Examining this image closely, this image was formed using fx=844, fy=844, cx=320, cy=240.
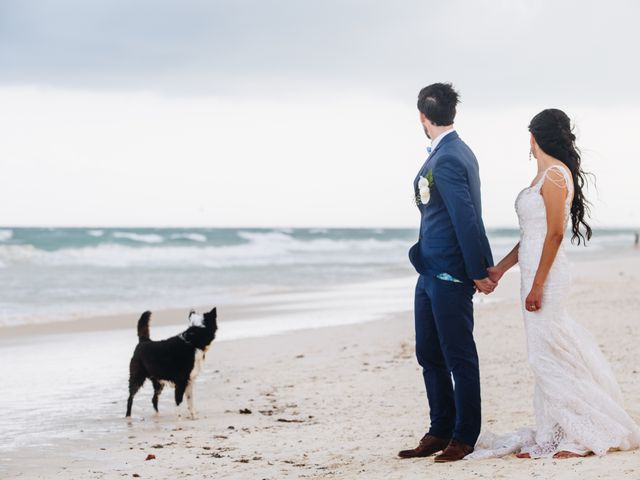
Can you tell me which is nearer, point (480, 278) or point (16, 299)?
point (480, 278)

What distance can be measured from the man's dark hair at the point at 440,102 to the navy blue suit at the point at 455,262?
0.10 metres

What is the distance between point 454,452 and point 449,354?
1.71 feet

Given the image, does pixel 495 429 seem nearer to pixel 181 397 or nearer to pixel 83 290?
pixel 181 397

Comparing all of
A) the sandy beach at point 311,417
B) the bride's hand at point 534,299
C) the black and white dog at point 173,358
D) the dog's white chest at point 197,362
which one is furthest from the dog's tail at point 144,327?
the bride's hand at point 534,299

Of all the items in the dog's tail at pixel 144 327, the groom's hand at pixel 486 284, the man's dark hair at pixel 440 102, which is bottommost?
the dog's tail at pixel 144 327

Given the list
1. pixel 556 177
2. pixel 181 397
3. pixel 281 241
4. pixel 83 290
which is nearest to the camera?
pixel 556 177

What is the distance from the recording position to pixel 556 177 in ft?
14.3

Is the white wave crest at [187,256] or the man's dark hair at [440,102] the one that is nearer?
the man's dark hair at [440,102]

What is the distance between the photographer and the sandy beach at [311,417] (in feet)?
15.8

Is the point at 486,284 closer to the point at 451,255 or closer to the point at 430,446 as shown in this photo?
the point at 451,255

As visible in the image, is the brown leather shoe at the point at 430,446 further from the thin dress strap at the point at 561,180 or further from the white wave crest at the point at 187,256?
the white wave crest at the point at 187,256

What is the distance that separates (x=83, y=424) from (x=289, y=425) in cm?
162

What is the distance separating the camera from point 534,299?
438 centimetres

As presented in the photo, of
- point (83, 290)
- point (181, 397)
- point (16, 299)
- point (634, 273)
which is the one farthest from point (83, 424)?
point (634, 273)
